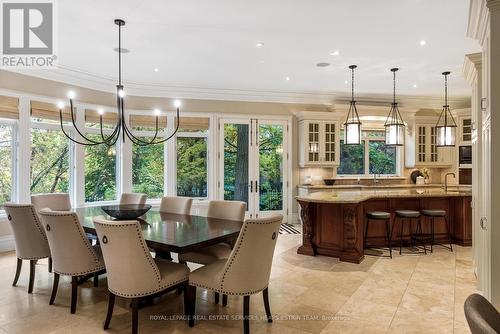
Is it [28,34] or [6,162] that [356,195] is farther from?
[6,162]

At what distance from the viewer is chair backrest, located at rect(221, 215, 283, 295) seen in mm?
2469

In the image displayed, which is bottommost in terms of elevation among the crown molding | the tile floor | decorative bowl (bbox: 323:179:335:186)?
the tile floor

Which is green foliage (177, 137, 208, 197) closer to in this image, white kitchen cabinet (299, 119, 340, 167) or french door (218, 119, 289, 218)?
french door (218, 119, 289, 218)

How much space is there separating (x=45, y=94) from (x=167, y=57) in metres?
2.22

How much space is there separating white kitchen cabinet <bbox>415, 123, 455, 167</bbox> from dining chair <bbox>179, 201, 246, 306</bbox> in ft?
19.5

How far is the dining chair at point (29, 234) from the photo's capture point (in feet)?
10.8

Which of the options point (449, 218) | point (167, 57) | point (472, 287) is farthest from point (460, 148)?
point (167, 57)

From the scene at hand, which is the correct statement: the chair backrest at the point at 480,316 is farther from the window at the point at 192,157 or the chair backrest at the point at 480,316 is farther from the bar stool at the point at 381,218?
the window at the point at 192,157

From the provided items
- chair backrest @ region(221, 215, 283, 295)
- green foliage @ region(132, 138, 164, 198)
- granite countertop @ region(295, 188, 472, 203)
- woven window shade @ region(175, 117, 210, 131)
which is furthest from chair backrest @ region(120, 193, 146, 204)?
chair backrest @ region(221, 215, 283, 295)

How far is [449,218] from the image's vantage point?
5.46 m

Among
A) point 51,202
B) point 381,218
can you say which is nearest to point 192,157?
point 51,202

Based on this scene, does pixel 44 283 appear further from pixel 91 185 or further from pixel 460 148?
pixel 460 148

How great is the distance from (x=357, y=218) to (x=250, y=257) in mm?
2505

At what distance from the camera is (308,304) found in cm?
314
